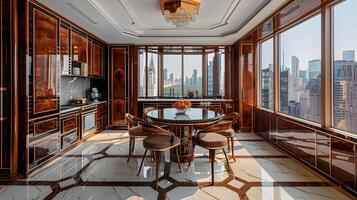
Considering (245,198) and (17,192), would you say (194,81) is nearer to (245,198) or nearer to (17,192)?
(245,198)

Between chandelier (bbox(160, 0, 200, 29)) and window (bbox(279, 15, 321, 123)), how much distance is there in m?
1.89

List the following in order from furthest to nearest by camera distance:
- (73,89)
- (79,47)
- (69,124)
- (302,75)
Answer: (73,89) < (79,47) < (69,124) < (302,75)

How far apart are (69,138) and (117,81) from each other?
2.62 metres

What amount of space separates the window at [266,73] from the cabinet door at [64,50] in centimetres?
439

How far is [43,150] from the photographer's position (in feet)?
11.5

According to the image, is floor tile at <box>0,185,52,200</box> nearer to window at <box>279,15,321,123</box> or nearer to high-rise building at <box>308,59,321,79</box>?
window at <box>279,15,321,123</box>

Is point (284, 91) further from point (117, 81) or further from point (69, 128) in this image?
point (117, 81)

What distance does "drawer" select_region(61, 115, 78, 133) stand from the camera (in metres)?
4.15

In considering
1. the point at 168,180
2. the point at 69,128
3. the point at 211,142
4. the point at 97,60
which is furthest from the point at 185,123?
the point at 97,60

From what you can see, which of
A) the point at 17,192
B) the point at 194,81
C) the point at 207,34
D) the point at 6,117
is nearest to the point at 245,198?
the point at 17,192

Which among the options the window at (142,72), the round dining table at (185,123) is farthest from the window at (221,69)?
the round dining table at (185,123)

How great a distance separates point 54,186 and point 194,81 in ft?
16.9

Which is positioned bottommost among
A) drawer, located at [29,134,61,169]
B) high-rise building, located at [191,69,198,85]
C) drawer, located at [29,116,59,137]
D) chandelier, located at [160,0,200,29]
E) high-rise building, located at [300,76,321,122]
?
drawer, located at [29,134,61,169]

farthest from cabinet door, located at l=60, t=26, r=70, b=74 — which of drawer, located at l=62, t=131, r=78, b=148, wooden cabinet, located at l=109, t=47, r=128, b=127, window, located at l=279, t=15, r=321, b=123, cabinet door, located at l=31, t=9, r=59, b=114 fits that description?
window, located at l=279, t=15, r=321, b=123
